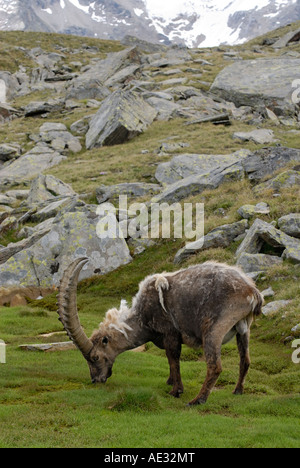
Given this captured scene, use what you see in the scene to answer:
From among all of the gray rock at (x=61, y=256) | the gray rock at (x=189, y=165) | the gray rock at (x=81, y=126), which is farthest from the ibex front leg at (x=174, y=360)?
the gray rock at (x=81, y=126)

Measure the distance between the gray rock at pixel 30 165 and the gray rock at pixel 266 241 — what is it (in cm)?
2981

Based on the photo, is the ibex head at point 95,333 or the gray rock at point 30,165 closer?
the ibex head at point 95,333

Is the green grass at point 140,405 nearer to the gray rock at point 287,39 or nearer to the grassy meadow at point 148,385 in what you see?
the grassy meadow at point 148,385

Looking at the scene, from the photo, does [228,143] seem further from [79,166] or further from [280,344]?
[280,344]

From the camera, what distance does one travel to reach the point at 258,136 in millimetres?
45500

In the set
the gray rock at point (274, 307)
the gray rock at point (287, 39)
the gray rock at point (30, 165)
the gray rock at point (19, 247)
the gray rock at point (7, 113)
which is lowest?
the gray rock at point (30, 165)

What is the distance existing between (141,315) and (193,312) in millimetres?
1577

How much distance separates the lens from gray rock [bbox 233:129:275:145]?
44372 millimetres

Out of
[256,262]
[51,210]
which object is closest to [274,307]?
[256,262]

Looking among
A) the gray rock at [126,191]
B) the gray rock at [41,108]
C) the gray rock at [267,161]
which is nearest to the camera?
the gray rock at [267,161]

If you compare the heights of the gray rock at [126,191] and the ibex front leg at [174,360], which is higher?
the ibex front leg at [174,360]

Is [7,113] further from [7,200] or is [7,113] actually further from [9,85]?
[7,200]

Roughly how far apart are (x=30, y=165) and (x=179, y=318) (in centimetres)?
4119

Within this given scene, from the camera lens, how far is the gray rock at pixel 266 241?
19.9 meters
